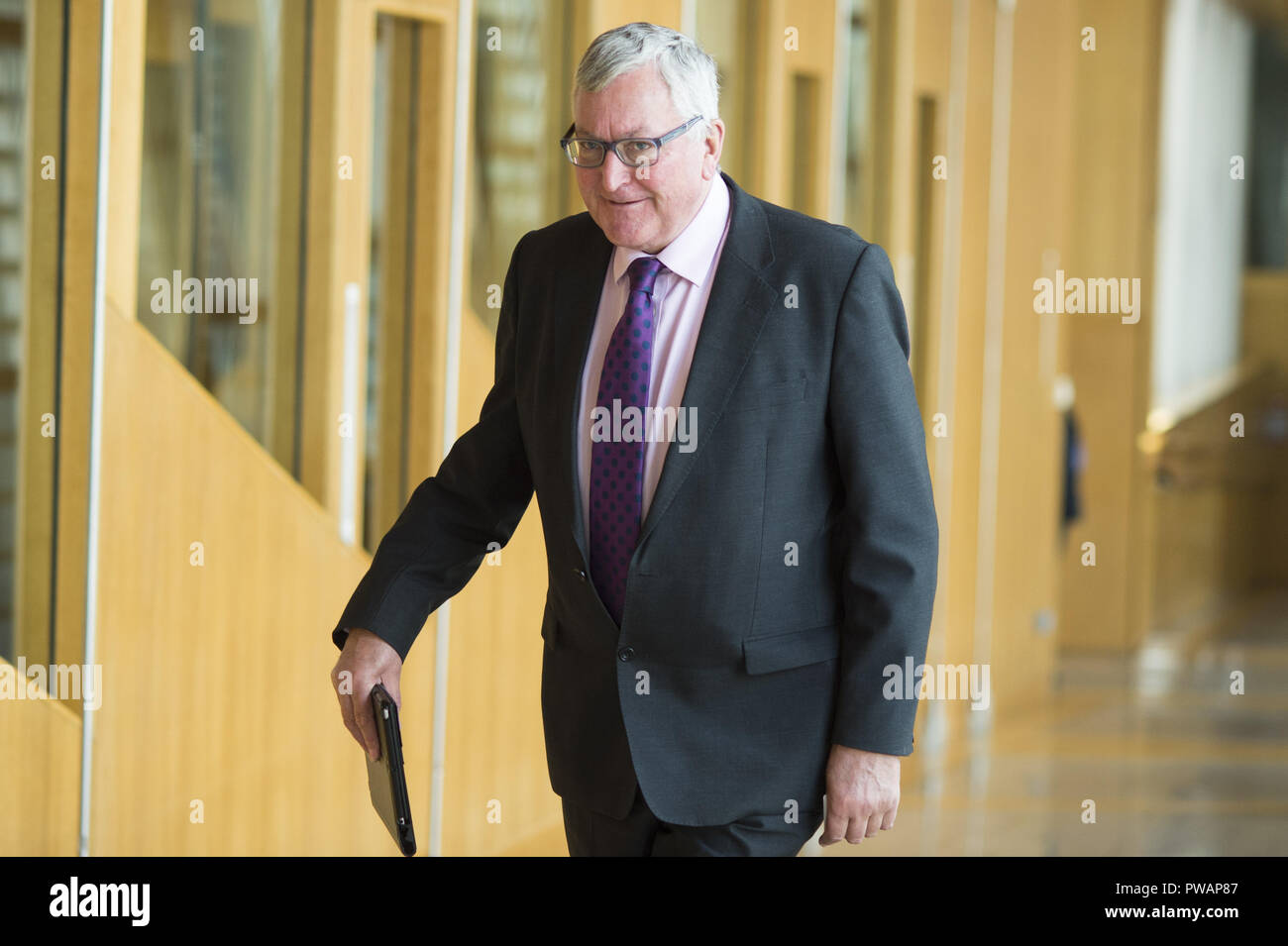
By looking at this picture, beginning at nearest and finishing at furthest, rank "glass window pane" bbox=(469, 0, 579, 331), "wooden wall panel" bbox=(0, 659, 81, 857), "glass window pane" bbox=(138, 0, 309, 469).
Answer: "wooden wall panel" bbox=(0, 659, 81, 857) < "glass window pane" bbox=(138, 0, 309, 469) < "glass window pane" bbox=(469, 0, 579, 331)

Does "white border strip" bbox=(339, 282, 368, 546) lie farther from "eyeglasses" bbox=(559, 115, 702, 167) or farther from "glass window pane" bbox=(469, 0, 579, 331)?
"eyeglasses" bbox=(559, 115, 702, 167)

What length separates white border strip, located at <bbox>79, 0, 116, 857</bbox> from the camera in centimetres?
339

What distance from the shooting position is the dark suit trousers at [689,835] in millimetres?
2180

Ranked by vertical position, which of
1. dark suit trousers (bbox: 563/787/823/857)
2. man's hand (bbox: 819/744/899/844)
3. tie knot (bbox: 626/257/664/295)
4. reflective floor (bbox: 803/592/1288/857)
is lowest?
reflective floor (bbox: 803/592/1288/857)

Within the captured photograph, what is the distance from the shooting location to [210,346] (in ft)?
12.9

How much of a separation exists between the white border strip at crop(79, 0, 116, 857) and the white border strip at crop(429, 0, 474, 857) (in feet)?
4.11

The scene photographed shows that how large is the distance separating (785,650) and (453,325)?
8.60 ft

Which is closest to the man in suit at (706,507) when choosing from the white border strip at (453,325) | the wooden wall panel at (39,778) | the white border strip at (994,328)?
the wooden wall panel at (39,778)

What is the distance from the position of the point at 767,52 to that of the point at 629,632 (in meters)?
4.30

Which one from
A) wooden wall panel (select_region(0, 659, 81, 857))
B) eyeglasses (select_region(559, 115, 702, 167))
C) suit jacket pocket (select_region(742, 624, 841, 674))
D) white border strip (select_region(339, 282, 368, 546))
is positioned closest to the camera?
eyeglasses (select_region(559, 115, 702, 167))

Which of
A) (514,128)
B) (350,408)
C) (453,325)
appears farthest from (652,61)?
(514,128)

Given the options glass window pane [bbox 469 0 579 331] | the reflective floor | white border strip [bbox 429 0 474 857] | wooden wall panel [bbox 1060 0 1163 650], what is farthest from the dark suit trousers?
wooden wall panel [bbox 1060 0 1163 650]

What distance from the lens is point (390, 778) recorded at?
2098mm

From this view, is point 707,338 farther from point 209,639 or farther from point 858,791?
point 209,639
